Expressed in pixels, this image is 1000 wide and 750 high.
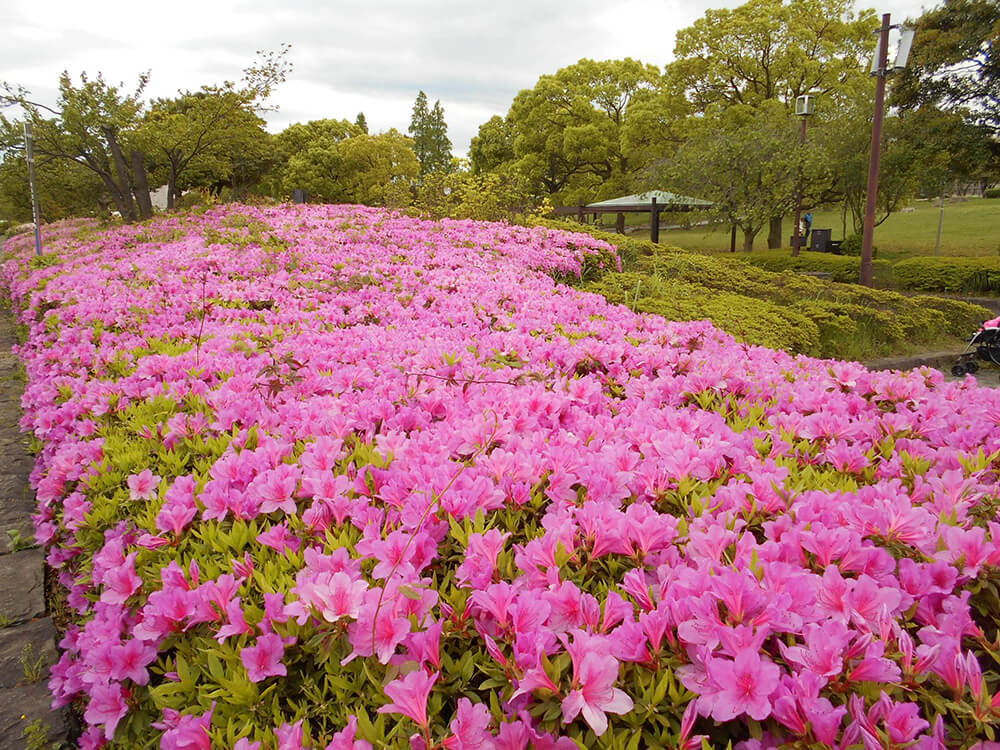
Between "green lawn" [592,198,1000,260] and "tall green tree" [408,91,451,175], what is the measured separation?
2002cm

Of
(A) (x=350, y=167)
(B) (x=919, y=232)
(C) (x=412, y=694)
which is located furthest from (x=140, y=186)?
(B) (x=919, y=232)

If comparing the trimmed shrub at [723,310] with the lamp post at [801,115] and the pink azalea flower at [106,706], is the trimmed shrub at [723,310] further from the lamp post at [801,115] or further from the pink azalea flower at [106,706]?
the lamp post at [801,115]

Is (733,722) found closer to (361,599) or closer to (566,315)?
(361,599)

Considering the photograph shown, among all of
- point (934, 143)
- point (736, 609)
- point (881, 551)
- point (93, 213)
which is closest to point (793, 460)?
point (881, 551)

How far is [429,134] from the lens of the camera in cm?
5553

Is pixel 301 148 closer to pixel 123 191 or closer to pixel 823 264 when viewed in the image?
pixel 123 191

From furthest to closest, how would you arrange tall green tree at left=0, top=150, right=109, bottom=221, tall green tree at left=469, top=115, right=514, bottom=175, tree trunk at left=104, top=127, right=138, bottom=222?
tall green tree at left=469, top=115, right=514, bottom=175
tall green tree at left=0, top=150, right=109, bottom=221
tree trunk at left=104, top=127, right=138, bottom=222

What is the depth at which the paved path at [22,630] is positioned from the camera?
6.55ft

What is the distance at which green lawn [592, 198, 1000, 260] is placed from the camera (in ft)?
83.1

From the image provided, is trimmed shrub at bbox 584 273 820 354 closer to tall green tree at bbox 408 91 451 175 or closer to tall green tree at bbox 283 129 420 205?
tall green tree at bbox 283 129 420 205

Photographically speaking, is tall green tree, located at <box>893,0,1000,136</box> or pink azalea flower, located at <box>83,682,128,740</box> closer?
pink azalea flower, located at <box>83,682,128,740</box>

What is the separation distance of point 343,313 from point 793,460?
3881 mm

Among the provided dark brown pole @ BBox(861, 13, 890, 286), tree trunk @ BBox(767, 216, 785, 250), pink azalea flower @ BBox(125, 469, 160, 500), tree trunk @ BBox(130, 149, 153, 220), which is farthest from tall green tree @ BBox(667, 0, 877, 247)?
pink azalea flower @ BBox(125, 469, 160, 500)

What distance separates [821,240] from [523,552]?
2659cm
